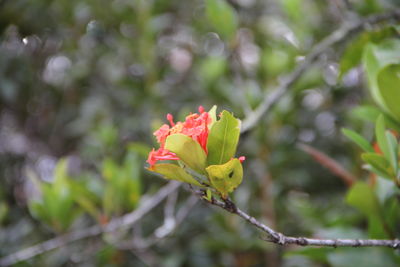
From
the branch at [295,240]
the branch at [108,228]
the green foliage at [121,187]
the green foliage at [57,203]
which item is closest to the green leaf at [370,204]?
the branch at [295,240]

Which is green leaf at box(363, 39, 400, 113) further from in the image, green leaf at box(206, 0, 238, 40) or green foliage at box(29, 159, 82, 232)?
green foliage at box(29, 159, 82, 232)

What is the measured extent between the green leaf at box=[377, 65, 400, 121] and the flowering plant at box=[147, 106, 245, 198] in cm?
43

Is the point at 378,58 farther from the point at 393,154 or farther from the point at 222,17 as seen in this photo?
the point at 222,17

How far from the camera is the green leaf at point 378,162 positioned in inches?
38.7

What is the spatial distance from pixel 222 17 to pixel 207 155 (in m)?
0.97

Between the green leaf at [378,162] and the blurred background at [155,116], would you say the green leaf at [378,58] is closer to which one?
the green leaf at [378,162]

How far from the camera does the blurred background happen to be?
6.14ft

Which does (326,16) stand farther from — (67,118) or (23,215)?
(23,215)

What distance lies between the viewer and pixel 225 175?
88 cm

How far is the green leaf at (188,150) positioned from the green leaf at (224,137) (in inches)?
1.3

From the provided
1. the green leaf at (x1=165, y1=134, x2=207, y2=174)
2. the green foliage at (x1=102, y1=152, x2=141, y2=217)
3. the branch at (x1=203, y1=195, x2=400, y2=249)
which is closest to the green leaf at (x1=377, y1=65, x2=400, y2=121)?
the branch at (x1=203, y1=195, x2=400, y2=249)

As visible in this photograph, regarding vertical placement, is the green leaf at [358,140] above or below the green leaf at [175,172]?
below

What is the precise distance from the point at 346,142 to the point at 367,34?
0.98 m

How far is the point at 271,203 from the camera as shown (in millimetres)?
2115
